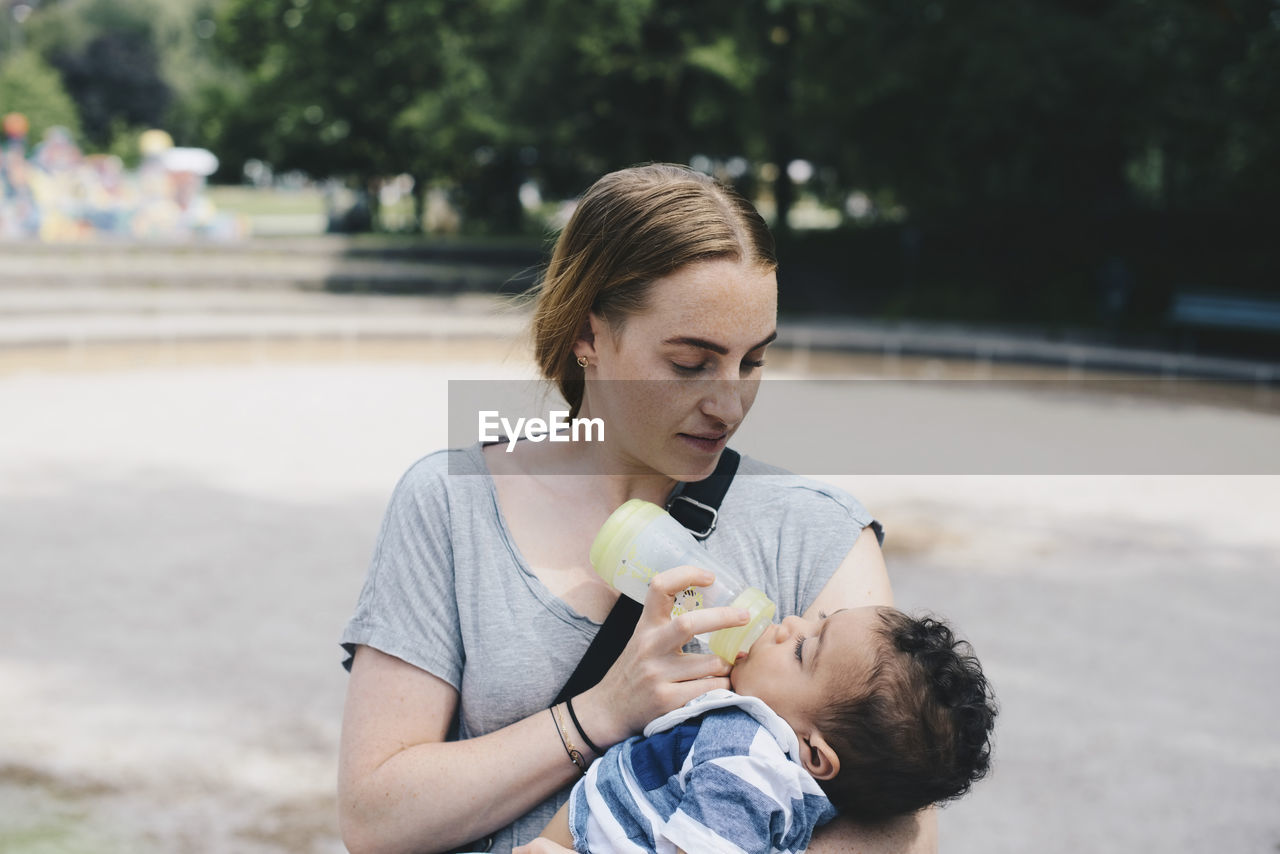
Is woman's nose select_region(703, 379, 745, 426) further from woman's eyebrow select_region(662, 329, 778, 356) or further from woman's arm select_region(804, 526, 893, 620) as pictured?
woman's arm select_region(804, 526, 893, 620)

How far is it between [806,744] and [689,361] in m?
0.59

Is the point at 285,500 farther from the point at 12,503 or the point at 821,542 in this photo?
the point at 821,542

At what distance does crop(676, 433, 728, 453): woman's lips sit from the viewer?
1.84 m

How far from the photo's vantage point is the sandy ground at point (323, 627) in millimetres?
4098

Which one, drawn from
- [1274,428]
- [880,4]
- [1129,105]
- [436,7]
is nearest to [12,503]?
[1274,428]

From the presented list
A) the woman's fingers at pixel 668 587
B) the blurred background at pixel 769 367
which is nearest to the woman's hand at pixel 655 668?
the woman's fingers at pixel 668 587

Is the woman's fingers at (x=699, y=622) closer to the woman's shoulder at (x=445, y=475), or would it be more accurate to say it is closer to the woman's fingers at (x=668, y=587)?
the woman's fingers at (x=668, y=587)

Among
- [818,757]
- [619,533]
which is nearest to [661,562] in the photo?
[619,533]

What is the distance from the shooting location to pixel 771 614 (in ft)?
6.03

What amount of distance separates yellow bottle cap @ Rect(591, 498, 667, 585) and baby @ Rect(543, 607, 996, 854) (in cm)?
23

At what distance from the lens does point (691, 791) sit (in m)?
1.68

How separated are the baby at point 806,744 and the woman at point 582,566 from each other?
41 millimetres

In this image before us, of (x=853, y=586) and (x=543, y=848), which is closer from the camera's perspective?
(x=543, y=848)

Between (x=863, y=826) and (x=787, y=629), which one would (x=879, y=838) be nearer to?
(x=863, y=826)
